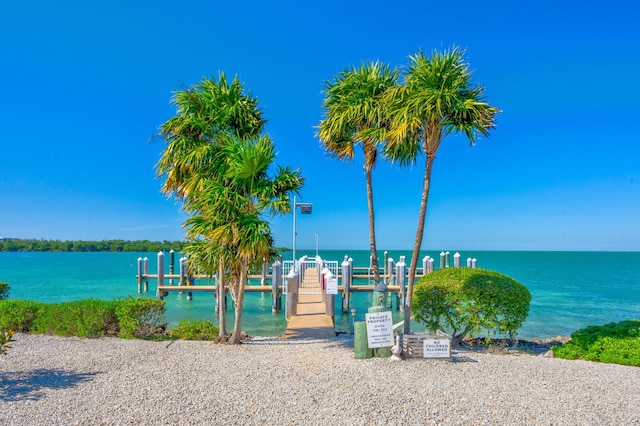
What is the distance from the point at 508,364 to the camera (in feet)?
24.9

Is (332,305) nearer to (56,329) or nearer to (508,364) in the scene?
(508,364)

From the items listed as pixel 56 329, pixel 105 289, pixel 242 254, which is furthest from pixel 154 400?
pixel 105 289

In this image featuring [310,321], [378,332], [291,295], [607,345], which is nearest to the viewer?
[378,332]

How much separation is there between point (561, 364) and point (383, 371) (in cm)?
348

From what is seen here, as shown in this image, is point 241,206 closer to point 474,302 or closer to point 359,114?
point 359,114

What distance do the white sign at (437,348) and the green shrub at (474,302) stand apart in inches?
76.6

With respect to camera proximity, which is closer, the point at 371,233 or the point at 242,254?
the point at 242,254

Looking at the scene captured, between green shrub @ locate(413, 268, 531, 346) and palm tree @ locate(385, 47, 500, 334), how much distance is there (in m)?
1.23

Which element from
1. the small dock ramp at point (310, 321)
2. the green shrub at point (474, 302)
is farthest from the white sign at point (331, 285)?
the green shrub at point (474, 302)

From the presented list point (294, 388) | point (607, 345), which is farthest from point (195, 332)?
point (607, 345)

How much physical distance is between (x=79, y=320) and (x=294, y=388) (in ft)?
→ 20.2

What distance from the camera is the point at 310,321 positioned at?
485 inches

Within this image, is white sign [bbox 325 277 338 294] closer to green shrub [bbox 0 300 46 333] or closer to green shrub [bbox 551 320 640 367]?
green shrub [bbox 551 320 640 367]

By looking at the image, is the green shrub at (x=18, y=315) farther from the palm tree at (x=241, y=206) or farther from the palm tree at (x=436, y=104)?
the palm tree at (x=436, y=104)
